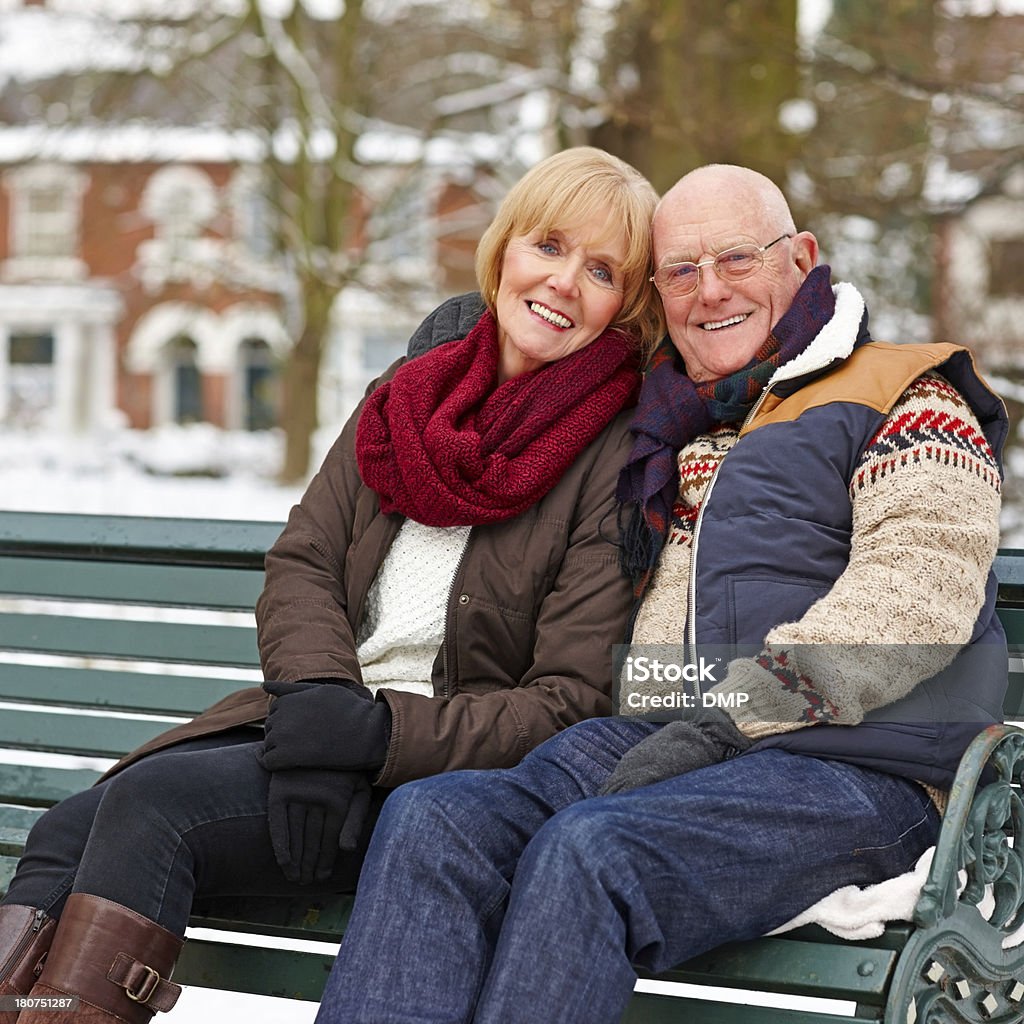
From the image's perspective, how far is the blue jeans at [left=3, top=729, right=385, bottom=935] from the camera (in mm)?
2709

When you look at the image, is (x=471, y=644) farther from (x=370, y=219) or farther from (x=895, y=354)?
(x=370, y=219)

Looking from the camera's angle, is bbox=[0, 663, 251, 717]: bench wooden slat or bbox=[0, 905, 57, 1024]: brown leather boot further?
bbox=[0, 663, 251, 717]: bench wooden slat

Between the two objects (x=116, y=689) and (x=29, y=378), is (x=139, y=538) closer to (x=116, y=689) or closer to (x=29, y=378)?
(x=116, y=689)

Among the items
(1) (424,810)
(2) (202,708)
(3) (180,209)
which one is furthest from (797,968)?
(3) (180,209)

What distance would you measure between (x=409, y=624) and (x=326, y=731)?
0.44 meters

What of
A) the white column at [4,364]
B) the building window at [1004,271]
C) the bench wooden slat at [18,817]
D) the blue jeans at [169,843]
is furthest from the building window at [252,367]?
the blue jeans at [169,843]

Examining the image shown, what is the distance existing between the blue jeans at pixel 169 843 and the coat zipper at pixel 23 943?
26 millimetres

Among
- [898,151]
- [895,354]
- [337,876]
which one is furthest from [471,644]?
[898,151]

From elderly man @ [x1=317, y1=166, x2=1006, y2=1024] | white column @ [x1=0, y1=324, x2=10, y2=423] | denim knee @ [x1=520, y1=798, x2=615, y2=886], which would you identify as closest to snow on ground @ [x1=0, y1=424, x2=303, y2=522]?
white column @ [x1=0, y1=324, x2=10, y2=423]

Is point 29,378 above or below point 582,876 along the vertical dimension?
below

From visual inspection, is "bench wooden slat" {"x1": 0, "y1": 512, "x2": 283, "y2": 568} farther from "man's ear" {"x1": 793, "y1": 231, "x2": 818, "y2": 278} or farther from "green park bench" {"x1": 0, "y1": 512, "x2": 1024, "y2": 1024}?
"man's ear" {"x1": 793, "y1": 231, "x2": 818, "y2": 278}

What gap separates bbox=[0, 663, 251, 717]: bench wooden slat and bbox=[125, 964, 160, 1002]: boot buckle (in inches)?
54.5

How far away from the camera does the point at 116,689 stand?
13.3 ft

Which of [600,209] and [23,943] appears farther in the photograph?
[600,209]
